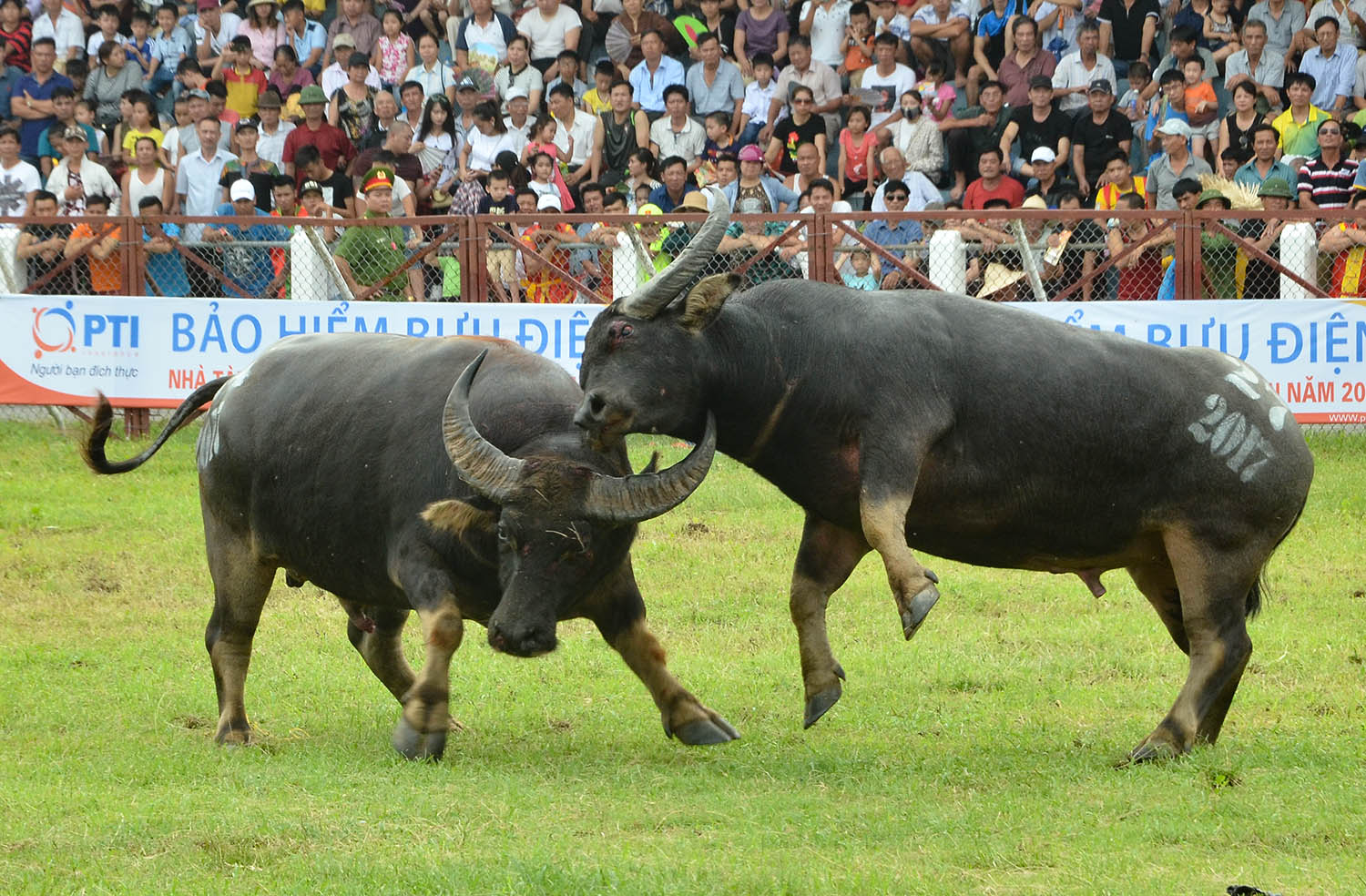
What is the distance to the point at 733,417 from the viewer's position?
6.80m

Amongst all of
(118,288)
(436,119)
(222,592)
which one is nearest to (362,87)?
(436,119)

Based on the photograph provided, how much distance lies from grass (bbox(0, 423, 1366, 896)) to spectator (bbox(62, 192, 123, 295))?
11.5 feet

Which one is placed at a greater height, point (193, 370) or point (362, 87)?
point (362, 87)

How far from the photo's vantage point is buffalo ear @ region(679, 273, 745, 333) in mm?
6582

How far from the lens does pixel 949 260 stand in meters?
13.8

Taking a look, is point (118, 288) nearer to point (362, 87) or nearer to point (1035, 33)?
point (362, 87)

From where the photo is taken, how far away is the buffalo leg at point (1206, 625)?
22.5 feet

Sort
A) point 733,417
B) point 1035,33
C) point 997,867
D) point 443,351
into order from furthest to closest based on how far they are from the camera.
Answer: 1. point 1035,33
2. point 443,351
3. point 733,417
4. point 997,867

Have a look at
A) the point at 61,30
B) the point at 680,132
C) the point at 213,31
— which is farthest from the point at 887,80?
the point at 61,30

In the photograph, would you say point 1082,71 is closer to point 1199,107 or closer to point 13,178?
point 1199,107

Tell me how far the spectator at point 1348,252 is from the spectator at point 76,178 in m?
11.3

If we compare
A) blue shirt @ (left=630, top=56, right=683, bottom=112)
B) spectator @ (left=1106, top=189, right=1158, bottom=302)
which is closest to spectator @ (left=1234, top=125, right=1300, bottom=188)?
spectator @ (left=1106, top=189, right=1158, bottom=302)

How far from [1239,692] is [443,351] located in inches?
160

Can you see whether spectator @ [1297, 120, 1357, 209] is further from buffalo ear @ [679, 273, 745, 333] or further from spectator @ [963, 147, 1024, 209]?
buffalo ear @ [679, 273, 745, 333]
